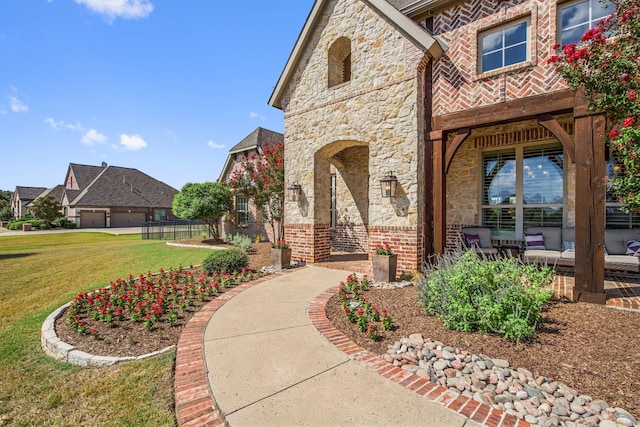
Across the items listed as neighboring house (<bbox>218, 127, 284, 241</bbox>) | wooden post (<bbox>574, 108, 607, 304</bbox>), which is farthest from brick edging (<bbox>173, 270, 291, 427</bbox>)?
neighboring house (<bbox>218, 127, 284, 241</bbox>)

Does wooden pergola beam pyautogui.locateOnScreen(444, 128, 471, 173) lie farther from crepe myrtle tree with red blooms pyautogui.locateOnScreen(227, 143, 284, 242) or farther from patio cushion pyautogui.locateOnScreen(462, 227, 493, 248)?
crepe myrtle tree with red blooms pyautogui.locateOnScreen(227, 143, 284, 242)

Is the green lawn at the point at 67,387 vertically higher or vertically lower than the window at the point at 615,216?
lower

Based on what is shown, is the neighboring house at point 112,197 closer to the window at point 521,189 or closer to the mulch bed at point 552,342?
the mulch bed at point 552,342

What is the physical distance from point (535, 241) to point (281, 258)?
6.46m

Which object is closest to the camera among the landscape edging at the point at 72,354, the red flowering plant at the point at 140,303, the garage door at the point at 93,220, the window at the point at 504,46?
the landscape edging at the point at 72,354

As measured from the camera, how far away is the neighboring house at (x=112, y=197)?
3441cm

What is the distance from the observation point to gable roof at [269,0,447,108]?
658cm

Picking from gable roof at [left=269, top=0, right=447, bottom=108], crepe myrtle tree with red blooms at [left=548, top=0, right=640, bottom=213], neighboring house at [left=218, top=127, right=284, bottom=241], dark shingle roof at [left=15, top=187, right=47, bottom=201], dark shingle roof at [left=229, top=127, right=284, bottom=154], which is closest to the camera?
crepe myrtle tree with red blooms at [left=548, top=0, right=640, bottom=213]

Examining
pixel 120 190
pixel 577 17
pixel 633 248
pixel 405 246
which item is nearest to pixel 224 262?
pixel 405 246

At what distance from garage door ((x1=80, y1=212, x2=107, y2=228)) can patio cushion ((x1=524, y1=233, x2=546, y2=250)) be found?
4183 centimetres

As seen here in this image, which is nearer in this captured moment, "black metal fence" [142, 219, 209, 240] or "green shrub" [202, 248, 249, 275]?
"green shrub" [202, 248, 249, 275]

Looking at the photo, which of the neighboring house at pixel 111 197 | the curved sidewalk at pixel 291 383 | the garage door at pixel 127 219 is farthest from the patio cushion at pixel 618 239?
the garage door at pixel 127 219

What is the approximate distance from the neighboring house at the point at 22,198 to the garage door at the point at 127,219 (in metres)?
21.7

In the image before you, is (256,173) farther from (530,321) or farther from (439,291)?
(530,321)
